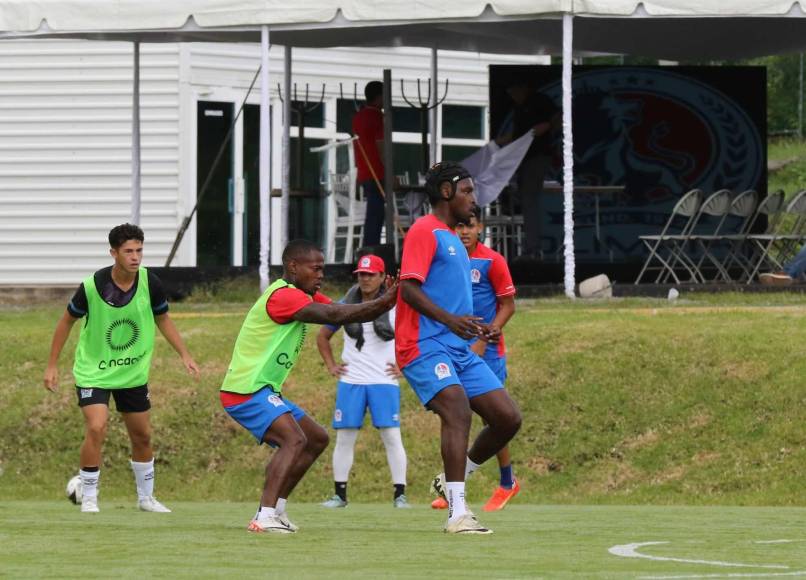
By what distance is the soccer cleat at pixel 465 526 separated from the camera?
9.79 metres

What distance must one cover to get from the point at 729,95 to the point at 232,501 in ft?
37.6

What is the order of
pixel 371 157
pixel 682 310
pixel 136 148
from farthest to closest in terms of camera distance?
pixel 136 148
pixel 371 157
pixel 682 310

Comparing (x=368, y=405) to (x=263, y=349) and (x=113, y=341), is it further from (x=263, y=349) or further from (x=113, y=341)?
(x=263, y=349)

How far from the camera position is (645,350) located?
56.6 ft

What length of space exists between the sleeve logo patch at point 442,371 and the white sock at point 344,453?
182 inches

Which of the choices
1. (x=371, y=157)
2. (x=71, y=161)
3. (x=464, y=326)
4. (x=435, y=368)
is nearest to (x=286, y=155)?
(x=371, y=157)

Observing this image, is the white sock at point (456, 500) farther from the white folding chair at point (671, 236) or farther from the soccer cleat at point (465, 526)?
the white folding chair at point (671, 236)

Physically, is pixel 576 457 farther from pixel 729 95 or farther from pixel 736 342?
pixel 729 95

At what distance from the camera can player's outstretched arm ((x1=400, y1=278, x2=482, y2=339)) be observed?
9.78m

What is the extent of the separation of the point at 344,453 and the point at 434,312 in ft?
16.0

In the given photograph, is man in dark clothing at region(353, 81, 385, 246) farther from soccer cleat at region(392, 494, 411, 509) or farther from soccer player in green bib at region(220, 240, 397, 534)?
soccer player in green bib at region(220, 240, 397, 534)

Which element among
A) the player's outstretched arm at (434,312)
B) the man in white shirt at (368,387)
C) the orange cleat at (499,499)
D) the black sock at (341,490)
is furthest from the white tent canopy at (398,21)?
the player's outstretched arm at (434,312)

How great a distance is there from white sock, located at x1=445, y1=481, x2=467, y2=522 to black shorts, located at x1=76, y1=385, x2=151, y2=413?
3.41 meters

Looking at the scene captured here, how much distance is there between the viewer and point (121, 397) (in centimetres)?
1264
